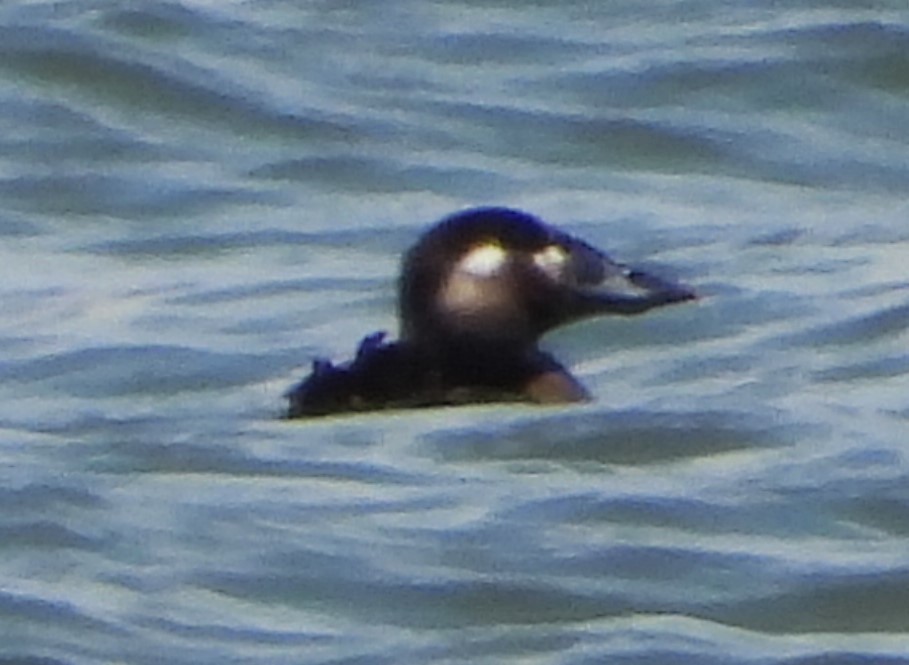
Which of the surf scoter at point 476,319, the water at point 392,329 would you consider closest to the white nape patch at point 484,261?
the surf scoter at point 476,319

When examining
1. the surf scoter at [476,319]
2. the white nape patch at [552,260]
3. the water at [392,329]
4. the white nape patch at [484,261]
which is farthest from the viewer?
the white nape patch at [552,260]

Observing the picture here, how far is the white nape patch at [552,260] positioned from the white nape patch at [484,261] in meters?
0.10

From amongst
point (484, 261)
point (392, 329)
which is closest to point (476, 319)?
point (484, 261)

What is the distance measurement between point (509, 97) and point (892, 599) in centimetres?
472

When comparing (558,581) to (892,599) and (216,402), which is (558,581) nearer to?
(892,599)

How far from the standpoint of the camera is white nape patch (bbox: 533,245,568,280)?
10438mm

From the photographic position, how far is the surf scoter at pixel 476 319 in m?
10.1

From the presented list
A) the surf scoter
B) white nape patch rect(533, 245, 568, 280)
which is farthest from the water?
white nape patch rect(533, 245, 568, 280)

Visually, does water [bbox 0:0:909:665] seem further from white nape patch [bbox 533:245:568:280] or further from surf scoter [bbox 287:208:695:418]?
white nape patch [bbox 533:245:568:280]

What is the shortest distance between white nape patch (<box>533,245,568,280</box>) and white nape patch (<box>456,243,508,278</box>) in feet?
0.31

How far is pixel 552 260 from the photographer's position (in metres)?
10.5

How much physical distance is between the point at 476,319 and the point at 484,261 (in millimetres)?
128

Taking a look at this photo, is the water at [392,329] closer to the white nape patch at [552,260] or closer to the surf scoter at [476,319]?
the surf scoter at [476,319]

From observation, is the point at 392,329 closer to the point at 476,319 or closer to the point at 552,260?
the point at 552,260
